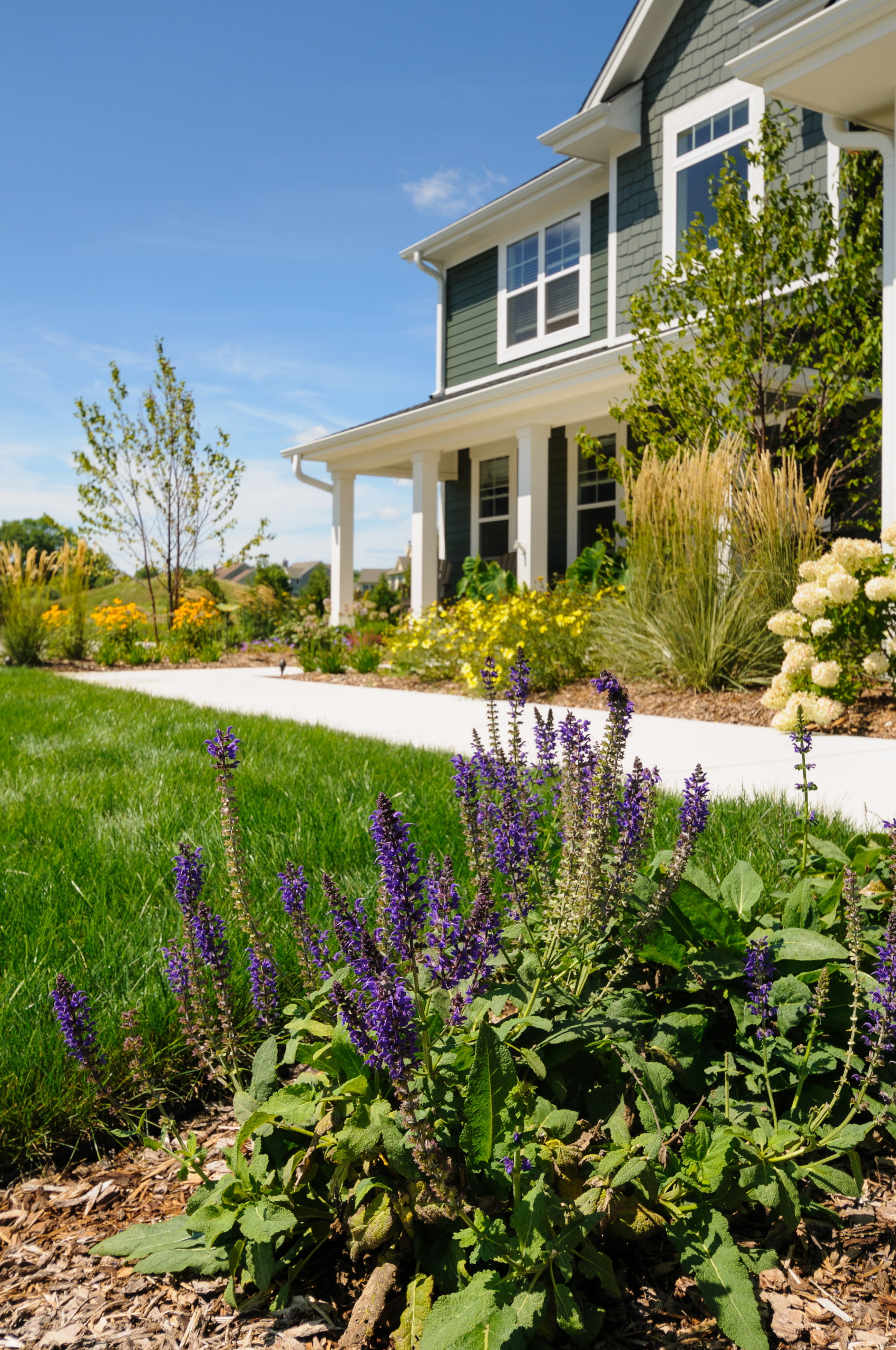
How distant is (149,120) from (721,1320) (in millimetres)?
20178

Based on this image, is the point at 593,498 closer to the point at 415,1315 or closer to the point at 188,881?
the point at 188,881

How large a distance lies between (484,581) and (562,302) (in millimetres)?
4009

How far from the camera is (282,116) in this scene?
14266mm

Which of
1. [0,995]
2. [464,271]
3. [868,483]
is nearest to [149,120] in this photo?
[464,271]

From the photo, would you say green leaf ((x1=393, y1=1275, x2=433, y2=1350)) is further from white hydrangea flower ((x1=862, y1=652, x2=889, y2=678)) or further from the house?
the house

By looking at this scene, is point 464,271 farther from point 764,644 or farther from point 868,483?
point 764,644

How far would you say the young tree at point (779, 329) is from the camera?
6992mm

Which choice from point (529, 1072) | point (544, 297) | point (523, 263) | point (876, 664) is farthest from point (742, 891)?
point (523, 263)

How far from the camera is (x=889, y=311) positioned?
570 centimetres

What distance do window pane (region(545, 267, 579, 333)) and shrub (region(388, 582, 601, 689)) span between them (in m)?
4.57

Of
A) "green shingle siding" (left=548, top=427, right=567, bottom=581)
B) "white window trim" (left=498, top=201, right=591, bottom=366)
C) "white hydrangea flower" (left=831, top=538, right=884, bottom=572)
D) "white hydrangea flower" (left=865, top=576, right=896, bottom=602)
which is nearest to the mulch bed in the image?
"white hydrangea flower" (left=865, top=576, right=896, bottom=602)

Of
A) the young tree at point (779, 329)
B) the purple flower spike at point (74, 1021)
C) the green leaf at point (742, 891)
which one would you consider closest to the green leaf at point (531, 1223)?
the purple flower spike at point (74, 1021)

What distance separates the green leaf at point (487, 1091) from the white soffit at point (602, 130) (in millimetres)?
11335

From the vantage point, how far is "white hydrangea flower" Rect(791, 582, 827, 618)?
5176 millimetres
